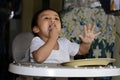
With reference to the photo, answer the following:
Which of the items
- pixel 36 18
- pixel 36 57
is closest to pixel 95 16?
pixel 36 18

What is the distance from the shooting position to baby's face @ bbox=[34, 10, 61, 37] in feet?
4.96

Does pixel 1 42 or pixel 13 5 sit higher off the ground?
pixel 13 5

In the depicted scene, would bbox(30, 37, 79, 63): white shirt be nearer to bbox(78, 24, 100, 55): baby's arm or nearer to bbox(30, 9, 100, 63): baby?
bbox(30, 9, 100, 63): baby

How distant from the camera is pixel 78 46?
1.70 m

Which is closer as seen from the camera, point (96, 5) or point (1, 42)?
point (1, 42)

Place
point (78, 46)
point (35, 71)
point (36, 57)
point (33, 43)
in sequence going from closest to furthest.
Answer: point (35, 71), point (36, 57), point (33, 43), point (78, 46)

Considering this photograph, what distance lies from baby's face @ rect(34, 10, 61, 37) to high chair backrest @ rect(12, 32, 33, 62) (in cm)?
16

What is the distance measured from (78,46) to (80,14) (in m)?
0.75

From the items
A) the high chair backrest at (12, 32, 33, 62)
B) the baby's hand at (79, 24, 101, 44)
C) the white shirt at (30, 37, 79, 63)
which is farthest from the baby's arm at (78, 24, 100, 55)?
the high chair backrest at (12, 32, 33, 62)

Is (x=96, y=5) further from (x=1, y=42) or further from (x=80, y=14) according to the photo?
(x=1, y=42)

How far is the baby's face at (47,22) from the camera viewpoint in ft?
4.96

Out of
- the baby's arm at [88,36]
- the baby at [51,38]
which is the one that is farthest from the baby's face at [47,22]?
the baby's arm at [88,36]

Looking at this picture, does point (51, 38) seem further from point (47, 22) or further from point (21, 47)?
point (21, 47)

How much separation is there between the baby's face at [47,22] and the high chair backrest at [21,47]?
0.52ft
